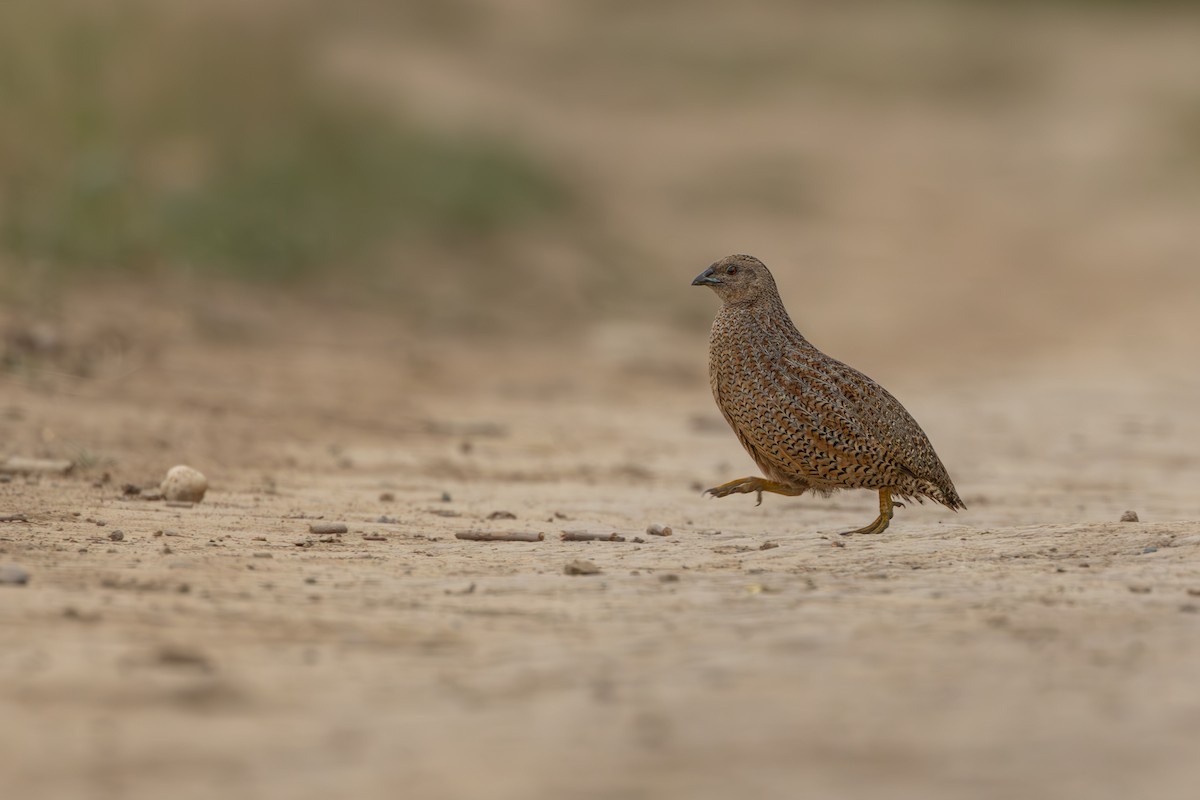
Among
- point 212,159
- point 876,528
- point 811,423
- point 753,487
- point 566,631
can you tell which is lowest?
point 566,631

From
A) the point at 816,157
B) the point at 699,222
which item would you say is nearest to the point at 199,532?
the point at 699,222

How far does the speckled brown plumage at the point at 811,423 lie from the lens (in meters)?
5.52

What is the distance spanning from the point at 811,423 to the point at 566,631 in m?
1.97

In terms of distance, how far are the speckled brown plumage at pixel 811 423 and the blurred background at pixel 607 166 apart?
16.7 ft

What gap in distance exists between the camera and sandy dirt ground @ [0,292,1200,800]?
113 inches

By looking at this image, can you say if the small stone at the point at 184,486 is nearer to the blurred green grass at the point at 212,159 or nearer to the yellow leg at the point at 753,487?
the yellow leg at the point at 753,487

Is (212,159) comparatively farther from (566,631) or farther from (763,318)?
(566,631)

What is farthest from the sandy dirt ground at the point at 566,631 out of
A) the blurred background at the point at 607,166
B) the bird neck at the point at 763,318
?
the blurred background at the point at 607,166

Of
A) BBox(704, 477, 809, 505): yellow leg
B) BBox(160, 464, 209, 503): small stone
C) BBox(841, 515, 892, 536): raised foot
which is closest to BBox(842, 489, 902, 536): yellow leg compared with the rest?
BBox(841, 515, 892, 536): raised foot

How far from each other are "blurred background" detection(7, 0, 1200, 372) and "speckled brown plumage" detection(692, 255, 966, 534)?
5.08 meters

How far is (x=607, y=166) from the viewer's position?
23.6m

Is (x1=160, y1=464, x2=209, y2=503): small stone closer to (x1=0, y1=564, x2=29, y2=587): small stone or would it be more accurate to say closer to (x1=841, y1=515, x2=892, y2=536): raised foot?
(x1=0, y1=564, x2=29, y2=587): small stone

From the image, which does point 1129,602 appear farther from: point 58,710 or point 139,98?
point 139,98

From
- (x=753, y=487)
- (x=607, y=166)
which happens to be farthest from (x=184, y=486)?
(x=607, y=166)
